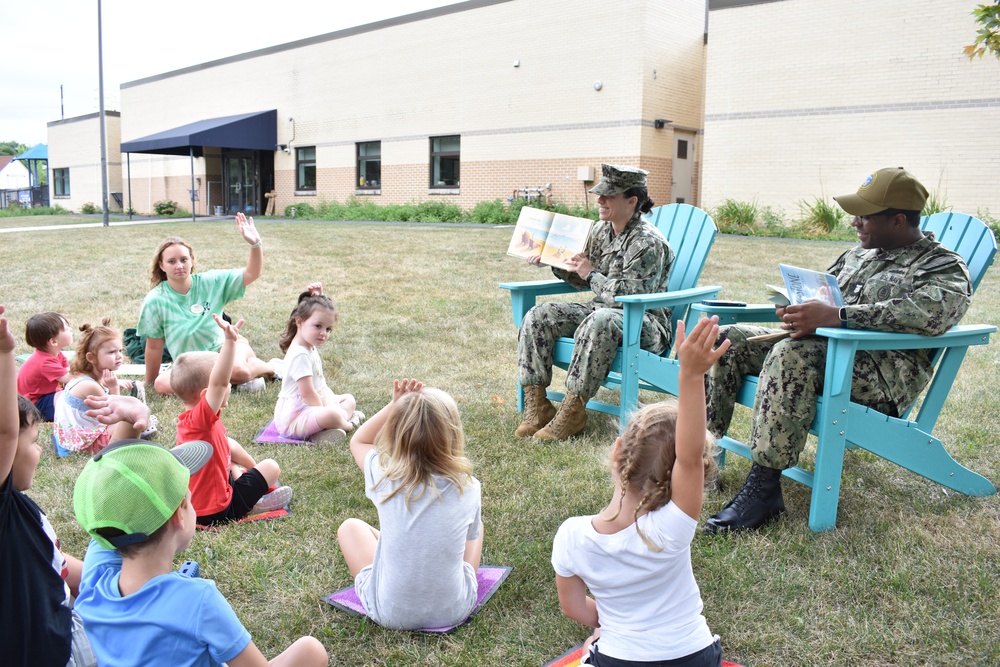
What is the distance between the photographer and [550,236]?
421 cm

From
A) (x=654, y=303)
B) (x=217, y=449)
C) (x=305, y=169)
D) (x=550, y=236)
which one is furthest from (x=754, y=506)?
(x=305, y=169)

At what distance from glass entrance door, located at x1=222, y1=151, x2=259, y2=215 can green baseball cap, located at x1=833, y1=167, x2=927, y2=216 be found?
24.1 m

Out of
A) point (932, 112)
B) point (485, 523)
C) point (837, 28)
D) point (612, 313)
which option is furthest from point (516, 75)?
point (485, 523)

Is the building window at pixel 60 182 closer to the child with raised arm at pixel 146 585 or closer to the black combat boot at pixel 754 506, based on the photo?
the black combat boot at pixel 754 506

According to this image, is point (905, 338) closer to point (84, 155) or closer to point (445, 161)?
point (445, 161)

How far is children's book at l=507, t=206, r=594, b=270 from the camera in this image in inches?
162

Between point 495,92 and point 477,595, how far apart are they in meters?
17.3

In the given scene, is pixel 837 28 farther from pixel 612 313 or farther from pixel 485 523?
pixel 485 523

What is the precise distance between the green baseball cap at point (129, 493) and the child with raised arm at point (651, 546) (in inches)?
35.1

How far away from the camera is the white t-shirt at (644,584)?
68.2 inches

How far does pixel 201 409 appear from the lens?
2.98 meters

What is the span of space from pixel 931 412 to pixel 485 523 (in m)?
1.86

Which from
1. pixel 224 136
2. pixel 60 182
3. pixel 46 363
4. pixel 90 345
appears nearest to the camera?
pixel 90 345

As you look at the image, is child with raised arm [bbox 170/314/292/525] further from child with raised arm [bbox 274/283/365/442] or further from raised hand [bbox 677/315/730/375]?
raised hand [bbox 677/315/730/375]
